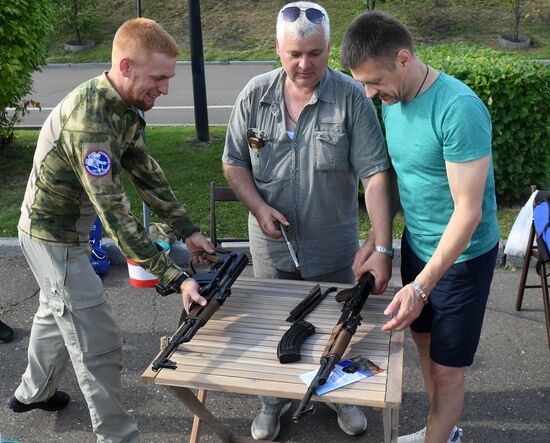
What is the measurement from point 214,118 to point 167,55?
32.4 ft

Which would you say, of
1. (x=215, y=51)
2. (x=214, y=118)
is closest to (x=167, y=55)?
(x=214, y=118)

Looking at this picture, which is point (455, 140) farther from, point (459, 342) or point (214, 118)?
point (214, 118)

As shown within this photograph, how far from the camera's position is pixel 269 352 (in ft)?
9.34

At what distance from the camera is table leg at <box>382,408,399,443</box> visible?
2998mm

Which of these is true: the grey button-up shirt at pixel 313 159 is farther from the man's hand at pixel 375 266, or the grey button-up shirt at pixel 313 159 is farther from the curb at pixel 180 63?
the curb at pixel 180 63

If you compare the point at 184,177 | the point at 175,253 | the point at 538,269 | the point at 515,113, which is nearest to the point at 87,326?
the point at 175,253

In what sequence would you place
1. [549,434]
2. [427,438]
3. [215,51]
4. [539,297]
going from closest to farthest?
[427,438]
[549,434]
[539,297]
[215,51]

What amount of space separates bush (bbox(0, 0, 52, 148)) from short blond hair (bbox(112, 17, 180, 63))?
15.5 feet

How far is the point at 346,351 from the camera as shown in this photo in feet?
9.31

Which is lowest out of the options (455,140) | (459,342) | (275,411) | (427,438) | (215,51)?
(215,51)

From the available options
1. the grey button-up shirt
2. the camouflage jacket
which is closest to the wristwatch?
the grey button-up shirt

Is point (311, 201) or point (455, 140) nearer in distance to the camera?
point (455, 140)

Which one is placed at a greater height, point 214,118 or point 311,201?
point 311,201

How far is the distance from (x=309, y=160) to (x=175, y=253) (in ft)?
9.95
